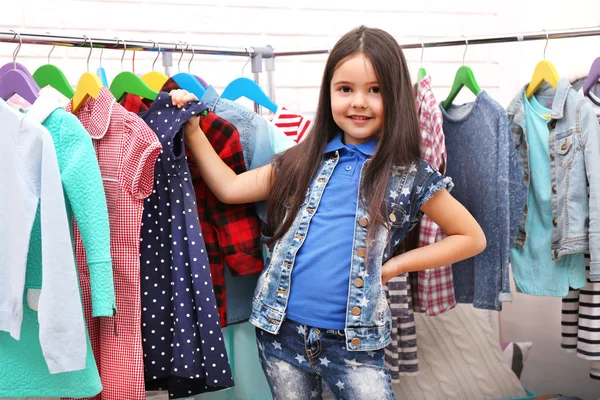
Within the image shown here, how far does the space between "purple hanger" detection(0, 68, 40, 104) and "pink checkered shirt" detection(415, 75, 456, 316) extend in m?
0.91

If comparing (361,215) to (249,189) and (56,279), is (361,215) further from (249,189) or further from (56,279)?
(56,279)

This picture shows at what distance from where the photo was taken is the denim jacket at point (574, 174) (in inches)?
68.3

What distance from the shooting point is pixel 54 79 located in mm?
1585

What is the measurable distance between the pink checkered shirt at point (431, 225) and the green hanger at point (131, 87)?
2.22ft

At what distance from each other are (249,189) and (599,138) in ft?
2.95

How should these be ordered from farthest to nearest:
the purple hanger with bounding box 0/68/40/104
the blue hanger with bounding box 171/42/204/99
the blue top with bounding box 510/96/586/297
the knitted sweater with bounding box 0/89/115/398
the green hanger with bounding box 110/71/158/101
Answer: the blue top with bounding box 510/96/586/297 → the blue hanger with bounding box 171/42/204/99 → the green hanger with bounding box 110/71/158/101 → the purple hanger with bounding box 0/68/40/104 → the knitted sweater with bounding box 0/89/115/398

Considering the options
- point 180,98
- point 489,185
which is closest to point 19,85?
point 180,98

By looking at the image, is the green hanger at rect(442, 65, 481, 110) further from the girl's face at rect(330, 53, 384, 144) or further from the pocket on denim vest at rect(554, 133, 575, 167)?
the girl's face at rect(330, 53, 384, 144)

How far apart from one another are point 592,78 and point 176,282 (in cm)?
124

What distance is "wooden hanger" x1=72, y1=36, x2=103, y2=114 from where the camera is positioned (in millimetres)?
1456

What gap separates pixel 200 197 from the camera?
1651 millimetres

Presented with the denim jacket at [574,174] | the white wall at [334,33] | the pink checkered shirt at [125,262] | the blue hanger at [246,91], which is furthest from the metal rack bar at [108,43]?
the denim jacket at [574,174]

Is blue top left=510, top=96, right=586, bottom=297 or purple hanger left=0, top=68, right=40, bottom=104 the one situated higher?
purple hanger left=0, top=68, right=40, bottom=104

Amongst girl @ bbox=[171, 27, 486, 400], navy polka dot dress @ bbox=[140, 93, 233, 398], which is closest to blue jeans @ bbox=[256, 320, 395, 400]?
girl @ bbox=[171, 27, 486, 400]
